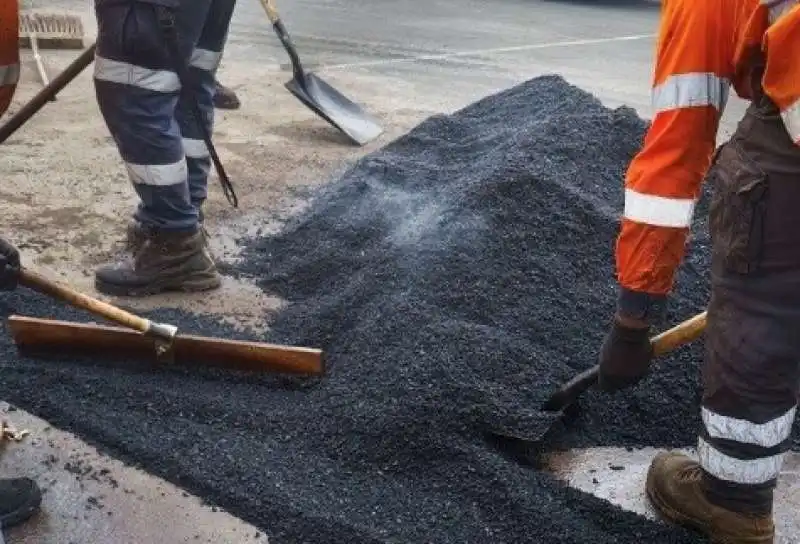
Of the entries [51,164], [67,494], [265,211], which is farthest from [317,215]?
[67,494]

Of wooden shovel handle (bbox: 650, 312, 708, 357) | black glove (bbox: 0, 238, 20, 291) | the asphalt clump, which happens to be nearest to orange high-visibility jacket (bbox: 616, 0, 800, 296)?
wooden shovel handle (bbox: 650, 312, 708, 357)

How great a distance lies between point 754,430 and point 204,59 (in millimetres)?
2472

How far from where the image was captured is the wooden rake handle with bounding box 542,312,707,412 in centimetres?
235

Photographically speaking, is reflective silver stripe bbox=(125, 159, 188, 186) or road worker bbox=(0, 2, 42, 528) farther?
reflective silver stripe bbox=(125, 159, 188, 186)

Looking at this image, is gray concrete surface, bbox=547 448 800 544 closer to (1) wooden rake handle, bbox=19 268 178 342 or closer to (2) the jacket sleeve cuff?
(2) the jacket sleeve cuff

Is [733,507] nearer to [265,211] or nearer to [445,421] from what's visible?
[445,421]

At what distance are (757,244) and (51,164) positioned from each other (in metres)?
3.72

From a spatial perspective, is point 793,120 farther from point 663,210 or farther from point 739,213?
point 663,210

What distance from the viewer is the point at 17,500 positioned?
213 cm

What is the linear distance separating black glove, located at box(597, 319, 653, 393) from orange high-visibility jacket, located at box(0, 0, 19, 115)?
154 centimetres

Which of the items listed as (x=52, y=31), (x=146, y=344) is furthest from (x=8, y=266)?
(x=52, y=31)

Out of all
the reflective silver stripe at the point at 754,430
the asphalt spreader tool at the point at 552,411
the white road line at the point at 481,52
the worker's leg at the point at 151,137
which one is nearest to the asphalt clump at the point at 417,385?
the asphalt spreader tool at the point at 552,411

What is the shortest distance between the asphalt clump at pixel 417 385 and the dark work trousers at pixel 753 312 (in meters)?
0.29

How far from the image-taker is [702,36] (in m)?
1.85
